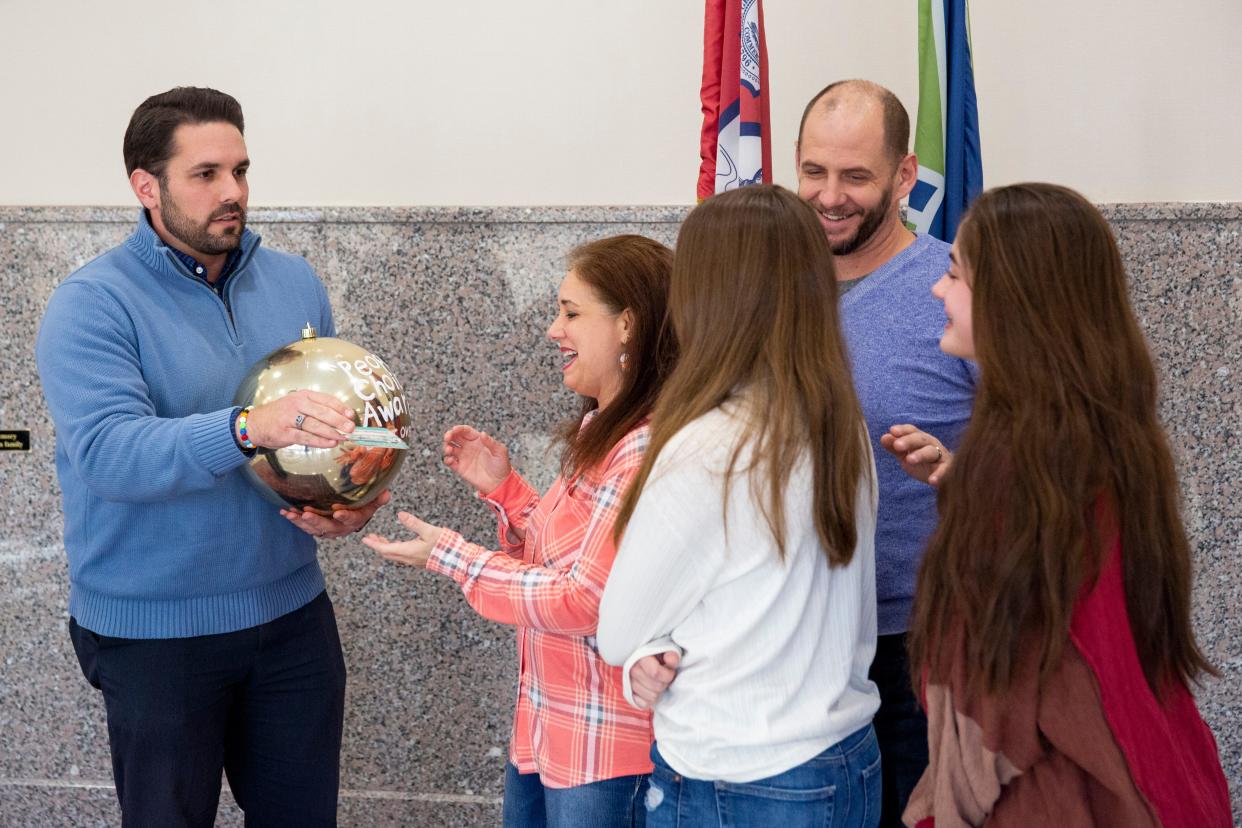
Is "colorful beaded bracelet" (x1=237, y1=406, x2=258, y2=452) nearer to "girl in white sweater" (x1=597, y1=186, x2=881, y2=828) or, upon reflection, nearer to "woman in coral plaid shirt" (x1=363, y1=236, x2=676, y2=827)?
"woman in coral plaid shirt" (x1=363, y1=236, x2=676, y2=827)

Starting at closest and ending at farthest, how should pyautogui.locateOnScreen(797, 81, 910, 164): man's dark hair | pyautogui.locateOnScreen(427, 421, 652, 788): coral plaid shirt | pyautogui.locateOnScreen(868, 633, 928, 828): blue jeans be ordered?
pyautogui.locateOnScreen(427, 421, 652, 788): coral plaid shirt < pyautogui.locateOnScreen(868, 633, 928, 828): blue jeans < pyautogui.locateOnScreen(797, 81, 910, 164): man's dark hair

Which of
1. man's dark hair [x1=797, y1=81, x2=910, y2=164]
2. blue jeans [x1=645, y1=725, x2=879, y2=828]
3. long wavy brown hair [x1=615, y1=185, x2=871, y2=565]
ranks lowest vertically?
blue jeans [x1=645, y1=725, x2=879, y2=828]

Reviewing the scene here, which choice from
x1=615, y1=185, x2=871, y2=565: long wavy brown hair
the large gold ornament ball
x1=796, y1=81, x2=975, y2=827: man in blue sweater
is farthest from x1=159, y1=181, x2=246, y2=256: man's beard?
x1=796, y1=81, x2=975, y2=827: man in blue sweater

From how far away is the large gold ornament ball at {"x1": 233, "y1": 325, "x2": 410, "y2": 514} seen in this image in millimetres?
1940

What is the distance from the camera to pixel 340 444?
6.33ft

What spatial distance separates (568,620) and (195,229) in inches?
44.0

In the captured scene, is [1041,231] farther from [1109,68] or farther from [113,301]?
[1109,68]

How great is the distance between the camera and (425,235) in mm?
3049

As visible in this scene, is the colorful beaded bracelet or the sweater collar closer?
the colorful beaded bracelet

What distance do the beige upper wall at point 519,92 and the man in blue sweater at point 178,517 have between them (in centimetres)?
85

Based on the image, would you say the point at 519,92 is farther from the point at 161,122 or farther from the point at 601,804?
the point at 601,804

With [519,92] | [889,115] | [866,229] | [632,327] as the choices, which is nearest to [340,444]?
[632,327]

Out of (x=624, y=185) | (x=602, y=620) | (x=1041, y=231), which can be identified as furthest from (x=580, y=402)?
(x=1041, y=231)

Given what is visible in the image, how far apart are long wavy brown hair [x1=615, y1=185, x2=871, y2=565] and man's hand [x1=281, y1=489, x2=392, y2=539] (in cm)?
72
